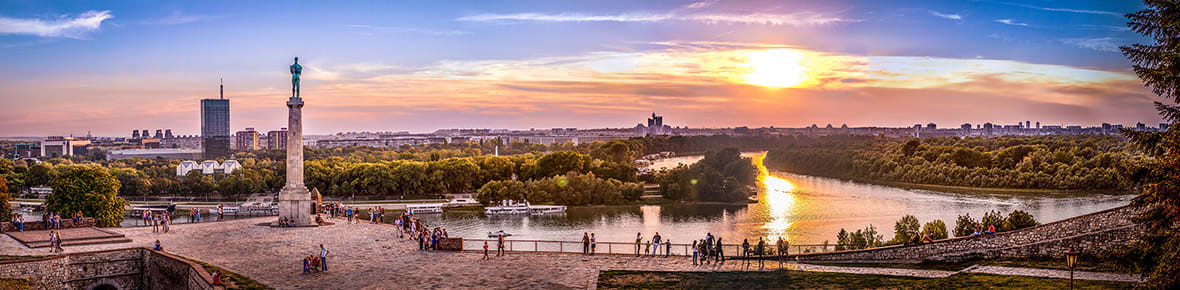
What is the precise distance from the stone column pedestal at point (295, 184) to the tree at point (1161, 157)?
85.2 feet

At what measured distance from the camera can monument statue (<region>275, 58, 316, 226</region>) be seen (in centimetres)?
2928

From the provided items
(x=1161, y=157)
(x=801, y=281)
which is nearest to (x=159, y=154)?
(x=801, y=281)

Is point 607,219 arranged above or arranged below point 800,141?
below

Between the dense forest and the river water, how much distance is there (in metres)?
3.41

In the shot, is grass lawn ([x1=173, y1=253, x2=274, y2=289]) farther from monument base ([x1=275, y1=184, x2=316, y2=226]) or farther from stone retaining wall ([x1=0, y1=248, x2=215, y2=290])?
monument base ([x1=275, y1=184, x2=316, y2=226])

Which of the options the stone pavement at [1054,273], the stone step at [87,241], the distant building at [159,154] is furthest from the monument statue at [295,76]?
the distant building at [159,154]

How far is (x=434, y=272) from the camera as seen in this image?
1909 centimetres

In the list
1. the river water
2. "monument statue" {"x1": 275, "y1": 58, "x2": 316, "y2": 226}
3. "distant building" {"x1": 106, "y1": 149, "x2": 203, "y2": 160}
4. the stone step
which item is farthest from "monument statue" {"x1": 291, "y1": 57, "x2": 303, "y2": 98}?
"distant building" {"x1": 106, "y1": 149, "x2": 203, "y2": 160}

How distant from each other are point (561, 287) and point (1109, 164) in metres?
60.8

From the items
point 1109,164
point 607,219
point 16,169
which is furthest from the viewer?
point 16,169

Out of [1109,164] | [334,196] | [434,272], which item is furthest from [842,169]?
[434,272]

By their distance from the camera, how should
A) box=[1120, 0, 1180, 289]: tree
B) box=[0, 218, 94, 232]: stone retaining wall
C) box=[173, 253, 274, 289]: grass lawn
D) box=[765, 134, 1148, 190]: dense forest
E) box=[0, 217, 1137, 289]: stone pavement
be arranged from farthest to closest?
box=[765, 134, 1148, 190]: dense forest, box=[0, 218, 94, 232]: stone retaining wall, box=[0, 217, 1137, 289]: stone pavement, box=[173, 253, 274, 289]: grass lawn, box=[1120, 0, 1180, 289]: tree

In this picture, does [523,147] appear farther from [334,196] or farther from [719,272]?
[719,272]

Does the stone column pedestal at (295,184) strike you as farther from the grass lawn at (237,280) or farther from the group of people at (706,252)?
the group of people at (706,252)
